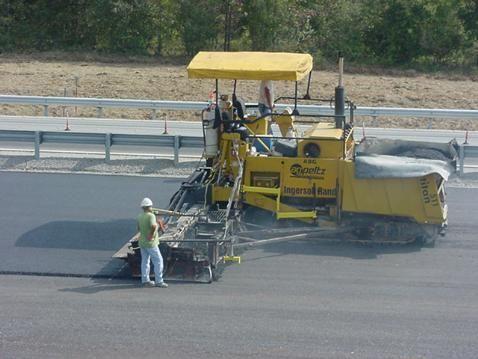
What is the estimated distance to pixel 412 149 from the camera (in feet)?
43.6

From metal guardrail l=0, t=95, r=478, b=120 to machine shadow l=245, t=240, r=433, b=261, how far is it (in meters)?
9.95

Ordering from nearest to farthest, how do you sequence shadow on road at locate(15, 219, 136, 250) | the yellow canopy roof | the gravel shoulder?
1. the yellow canopy roof
2. shadow on road at locate(15, 219, 136, 250)
3. the gravel shoulder

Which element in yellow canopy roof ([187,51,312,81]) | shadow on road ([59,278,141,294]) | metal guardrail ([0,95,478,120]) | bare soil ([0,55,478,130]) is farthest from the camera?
bare soil ([0,55,478,130])

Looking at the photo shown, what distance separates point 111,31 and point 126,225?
85.3 feet

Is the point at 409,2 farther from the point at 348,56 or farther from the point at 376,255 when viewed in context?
the point at 376,255

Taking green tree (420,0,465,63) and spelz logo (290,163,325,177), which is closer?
spelz logo (290,163,325,177)

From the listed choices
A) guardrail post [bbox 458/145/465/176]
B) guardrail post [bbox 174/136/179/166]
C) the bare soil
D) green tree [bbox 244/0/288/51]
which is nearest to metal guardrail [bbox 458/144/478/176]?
guardrail post [bbox 458/145/465/176]

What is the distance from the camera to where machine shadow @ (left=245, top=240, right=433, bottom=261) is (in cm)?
1180

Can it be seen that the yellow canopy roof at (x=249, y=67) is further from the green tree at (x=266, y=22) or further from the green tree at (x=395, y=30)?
the green tree at (x=395, y=30)

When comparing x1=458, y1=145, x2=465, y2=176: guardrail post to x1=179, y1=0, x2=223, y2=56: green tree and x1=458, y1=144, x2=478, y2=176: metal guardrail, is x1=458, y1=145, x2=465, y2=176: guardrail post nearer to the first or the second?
x1=458, y1=144, x2=478, y2=176: metal guardrail

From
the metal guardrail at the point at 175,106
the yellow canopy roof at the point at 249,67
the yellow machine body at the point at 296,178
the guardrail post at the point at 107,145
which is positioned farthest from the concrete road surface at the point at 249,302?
the metal guardrail at the point at 175,106

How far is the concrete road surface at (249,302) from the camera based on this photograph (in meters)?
8.34

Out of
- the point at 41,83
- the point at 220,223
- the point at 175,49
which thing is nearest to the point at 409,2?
the point at 175,49

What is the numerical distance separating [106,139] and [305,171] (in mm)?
6676
